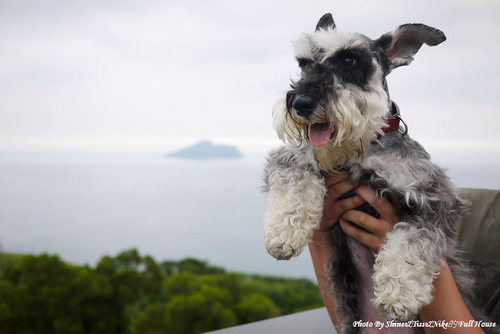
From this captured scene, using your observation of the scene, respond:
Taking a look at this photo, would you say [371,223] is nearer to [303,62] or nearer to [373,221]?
[373,221]

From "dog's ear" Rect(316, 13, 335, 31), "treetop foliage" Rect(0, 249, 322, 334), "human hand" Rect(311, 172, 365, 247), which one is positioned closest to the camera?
"human hand" Rect(311, 172, 365, 247)

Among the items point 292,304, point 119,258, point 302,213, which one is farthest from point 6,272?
point 302,213

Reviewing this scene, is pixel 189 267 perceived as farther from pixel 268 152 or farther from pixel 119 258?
pixel 268 152

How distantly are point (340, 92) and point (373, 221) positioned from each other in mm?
393

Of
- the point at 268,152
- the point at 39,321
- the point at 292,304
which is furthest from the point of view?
the point at 292,304

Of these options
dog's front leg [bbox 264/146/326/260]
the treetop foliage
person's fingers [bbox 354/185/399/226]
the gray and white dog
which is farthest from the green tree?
person's fingers [bbox 354/185/399/226]

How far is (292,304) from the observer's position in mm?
3881

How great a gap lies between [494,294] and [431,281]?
0.73 m

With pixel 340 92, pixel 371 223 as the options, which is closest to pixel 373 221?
pixel 371 223

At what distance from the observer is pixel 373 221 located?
115cm

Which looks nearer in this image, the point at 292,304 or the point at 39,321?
the point at 39,321

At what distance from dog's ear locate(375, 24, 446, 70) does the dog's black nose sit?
369 millimetres

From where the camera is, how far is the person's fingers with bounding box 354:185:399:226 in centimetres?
113

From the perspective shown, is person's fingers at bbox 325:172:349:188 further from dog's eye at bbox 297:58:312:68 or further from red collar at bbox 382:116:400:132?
dog's eye at bbox 297:58:312:68
